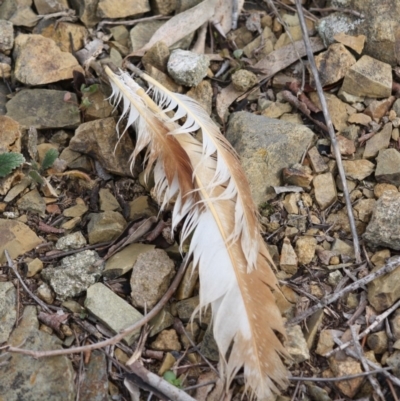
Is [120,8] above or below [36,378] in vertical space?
above

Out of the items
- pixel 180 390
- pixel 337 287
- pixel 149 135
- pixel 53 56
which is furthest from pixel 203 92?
pixel 180 390

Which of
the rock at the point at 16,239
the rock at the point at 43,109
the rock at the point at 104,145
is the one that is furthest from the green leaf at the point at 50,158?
the rock at the point at 16,239

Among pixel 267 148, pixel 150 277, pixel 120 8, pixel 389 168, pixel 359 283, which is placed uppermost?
pixel 120 8

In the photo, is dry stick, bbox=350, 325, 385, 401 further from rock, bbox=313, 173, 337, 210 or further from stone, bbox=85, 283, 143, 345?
stone, bbox=85, 283, 143, 345

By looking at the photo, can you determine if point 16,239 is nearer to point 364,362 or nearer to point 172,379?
point 172,379

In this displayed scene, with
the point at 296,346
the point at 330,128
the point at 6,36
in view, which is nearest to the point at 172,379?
the point at 296,346

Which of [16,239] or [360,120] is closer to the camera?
[16,239]

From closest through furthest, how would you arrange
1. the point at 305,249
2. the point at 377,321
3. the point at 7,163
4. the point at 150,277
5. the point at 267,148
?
the point at 377,321
the point at 150,277
the point at 305,249
the point at 7,163
the point at 267,148
